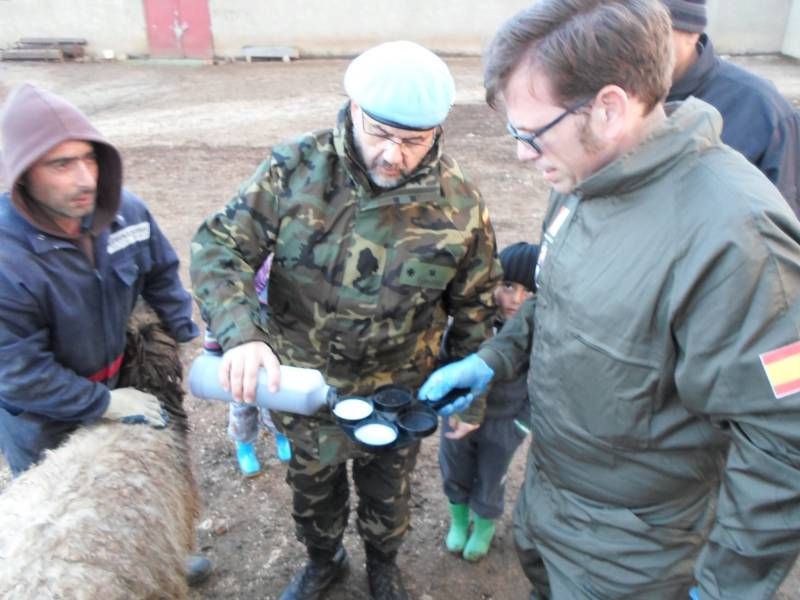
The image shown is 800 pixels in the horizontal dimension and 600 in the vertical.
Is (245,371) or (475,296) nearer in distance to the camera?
(245,371)

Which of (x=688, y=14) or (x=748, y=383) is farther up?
(x=688, y=14)

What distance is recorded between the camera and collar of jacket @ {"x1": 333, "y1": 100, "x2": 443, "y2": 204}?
2188 millimetres

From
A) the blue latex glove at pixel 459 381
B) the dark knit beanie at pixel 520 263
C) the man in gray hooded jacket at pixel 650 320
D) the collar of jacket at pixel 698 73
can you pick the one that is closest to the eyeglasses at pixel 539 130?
the man in gray hooded jacket at pixel 650 320

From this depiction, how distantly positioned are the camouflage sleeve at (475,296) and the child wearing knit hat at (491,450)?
0.62 feet

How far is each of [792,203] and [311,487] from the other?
222cm

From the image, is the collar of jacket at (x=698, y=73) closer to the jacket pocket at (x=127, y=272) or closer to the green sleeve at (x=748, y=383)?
the green sleeve at (x=748, y=383)

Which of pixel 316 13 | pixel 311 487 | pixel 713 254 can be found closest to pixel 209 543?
pixel 311 487

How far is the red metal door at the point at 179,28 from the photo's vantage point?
45.0ft

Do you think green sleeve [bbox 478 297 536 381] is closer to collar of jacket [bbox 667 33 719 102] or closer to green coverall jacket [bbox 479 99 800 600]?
green coverall jacket [bbox 479 99 800 600]

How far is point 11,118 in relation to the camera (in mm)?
2279

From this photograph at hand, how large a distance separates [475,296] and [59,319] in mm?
1404

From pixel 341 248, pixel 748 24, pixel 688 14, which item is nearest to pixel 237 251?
pixel 341 248

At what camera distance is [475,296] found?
2.49m

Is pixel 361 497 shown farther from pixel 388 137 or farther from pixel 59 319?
pixel 388 137
